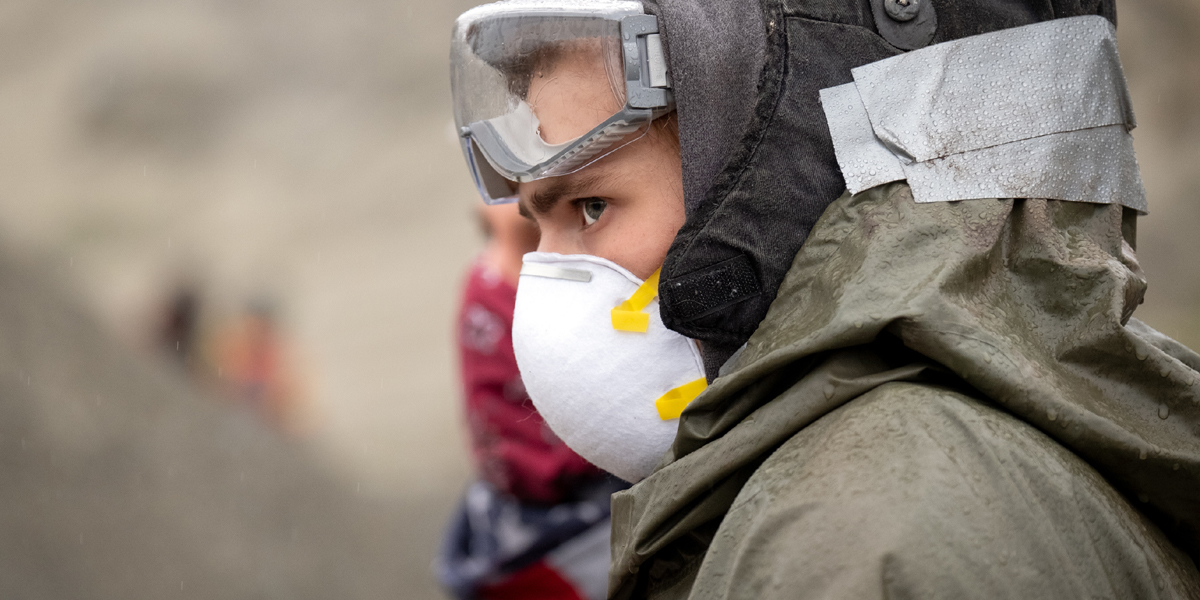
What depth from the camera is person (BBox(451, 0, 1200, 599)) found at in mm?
1030

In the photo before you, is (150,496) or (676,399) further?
(150,496)

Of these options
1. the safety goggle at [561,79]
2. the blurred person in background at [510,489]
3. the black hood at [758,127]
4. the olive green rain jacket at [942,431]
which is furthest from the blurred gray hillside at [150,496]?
the olive green rain jacket at [942,431]

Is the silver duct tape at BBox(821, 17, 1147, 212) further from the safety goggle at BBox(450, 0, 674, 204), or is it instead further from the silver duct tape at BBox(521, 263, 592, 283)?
the silver duct tape at BBox(521, 263, 592, 283)

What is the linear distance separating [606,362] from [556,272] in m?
0.21

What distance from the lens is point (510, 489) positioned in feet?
10.9

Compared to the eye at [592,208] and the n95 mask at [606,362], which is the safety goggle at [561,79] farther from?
the n95 mask at [606,362]

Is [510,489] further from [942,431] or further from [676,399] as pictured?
[942,431]

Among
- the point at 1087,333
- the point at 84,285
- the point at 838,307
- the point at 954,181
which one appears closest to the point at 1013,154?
the point at 954,181

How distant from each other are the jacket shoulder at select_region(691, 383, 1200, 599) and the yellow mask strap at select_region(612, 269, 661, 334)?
47cm

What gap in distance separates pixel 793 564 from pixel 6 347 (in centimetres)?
920

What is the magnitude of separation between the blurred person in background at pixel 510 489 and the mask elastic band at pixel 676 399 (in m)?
1.59

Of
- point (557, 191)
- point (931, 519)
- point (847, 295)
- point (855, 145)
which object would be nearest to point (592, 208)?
point (557, 191)

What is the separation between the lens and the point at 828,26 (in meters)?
1.45

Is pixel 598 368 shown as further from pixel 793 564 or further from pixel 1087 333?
pixel 1087 333
